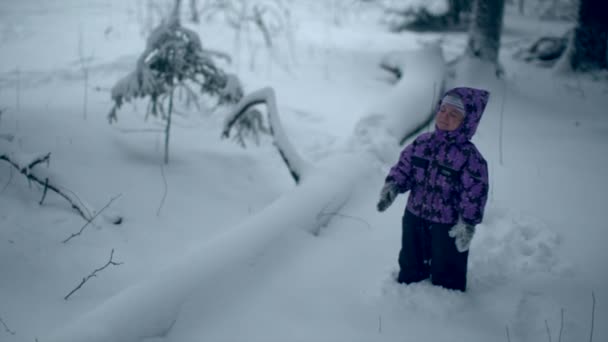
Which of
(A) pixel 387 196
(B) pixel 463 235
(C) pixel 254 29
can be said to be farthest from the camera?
(C) pixel 254 29

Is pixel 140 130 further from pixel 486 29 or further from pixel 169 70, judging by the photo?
pixel 486 29

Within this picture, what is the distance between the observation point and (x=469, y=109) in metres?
2.52

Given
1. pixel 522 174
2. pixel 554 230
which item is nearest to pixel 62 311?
pixel 554 230

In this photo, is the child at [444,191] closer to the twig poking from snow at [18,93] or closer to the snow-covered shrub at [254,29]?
the twig poking from snow at [18,93]

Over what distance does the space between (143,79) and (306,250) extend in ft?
8.17

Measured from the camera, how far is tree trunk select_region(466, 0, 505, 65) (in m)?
8.16

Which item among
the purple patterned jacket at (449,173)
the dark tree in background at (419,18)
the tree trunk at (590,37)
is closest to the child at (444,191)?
the purple patterned jacket at (449,173)

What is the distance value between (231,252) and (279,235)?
0.47m

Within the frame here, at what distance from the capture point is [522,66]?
10016mm

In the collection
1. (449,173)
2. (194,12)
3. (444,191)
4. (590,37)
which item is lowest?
(444,191)

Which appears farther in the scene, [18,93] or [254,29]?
[254,29]

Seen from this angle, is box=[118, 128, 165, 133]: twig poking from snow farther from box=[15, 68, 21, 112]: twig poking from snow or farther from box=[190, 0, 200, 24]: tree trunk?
box=[190, 0, 200, 24]: tree trunk

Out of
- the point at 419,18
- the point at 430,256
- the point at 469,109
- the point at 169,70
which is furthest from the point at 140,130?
the point at 419,18

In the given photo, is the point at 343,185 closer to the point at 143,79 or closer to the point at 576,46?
the point at 143,79
